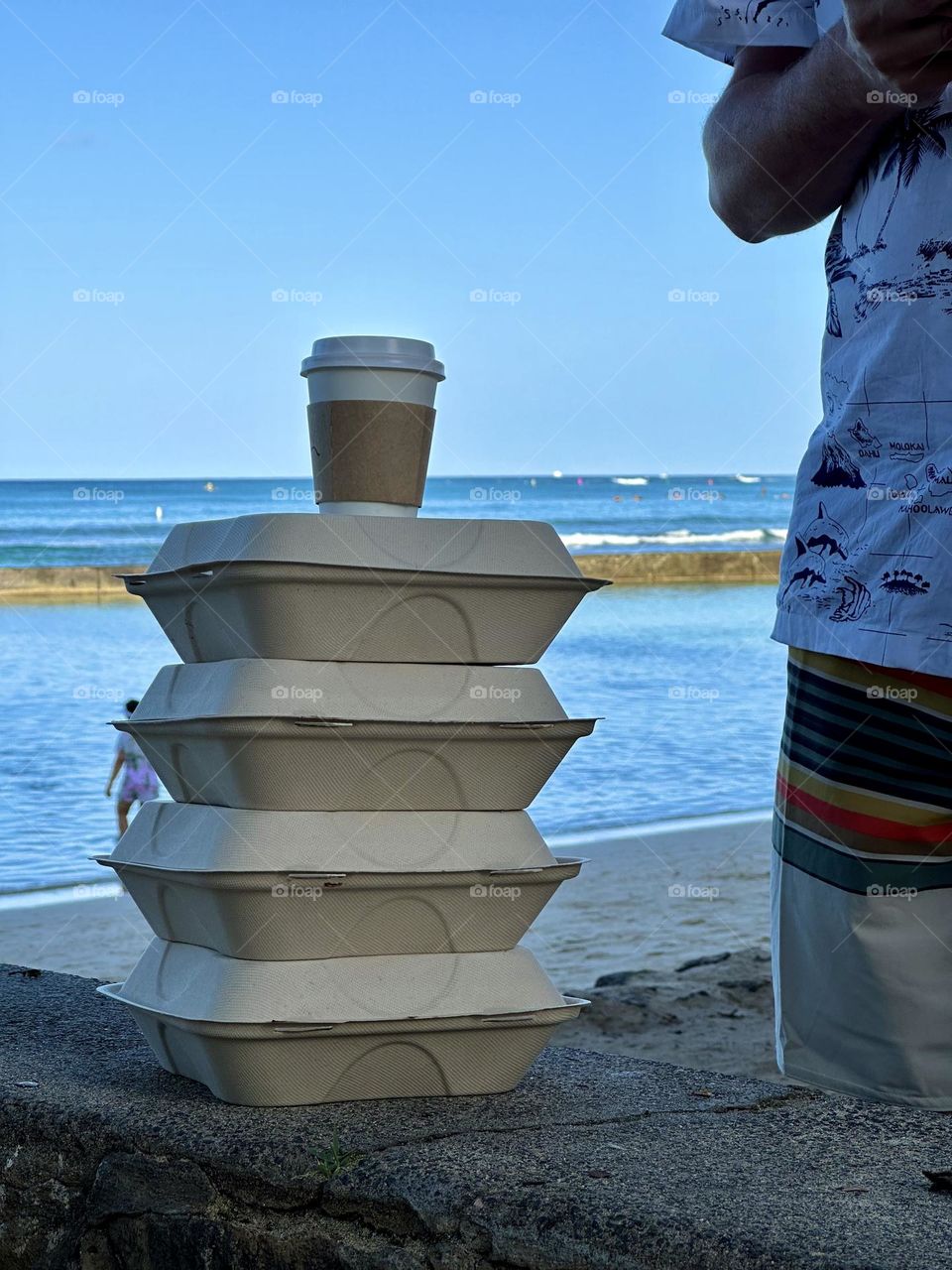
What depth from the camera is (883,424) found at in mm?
1550

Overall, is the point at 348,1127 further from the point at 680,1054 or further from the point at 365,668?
the point at 680,1054

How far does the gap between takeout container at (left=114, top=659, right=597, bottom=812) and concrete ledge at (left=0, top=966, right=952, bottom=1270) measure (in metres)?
0.38

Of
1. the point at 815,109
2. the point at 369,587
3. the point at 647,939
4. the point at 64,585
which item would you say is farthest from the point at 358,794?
the point at 64,585

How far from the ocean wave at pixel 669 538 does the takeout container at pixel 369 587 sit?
34.2 metres

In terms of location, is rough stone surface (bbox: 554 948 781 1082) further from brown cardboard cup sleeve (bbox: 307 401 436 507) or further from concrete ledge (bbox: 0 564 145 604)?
concrete ledge (bbox: 0 564 145 604)

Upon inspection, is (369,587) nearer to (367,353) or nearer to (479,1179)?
(367,353)

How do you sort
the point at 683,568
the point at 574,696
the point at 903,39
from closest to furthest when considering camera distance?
the point at 903,39 → the point at 574,696 → the point at 683,568

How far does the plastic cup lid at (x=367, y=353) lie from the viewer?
1.72 m

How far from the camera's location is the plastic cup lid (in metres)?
1.72

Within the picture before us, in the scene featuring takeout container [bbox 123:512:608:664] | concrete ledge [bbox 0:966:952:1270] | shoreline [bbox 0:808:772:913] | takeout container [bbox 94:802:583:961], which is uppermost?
takeout container [bbox 123:512:608:664]

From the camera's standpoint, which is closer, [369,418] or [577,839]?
[369,418]

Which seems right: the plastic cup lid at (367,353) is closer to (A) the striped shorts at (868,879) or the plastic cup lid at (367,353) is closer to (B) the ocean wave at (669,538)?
(A) the striped shorts at (868,879)

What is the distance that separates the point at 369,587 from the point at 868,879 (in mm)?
649

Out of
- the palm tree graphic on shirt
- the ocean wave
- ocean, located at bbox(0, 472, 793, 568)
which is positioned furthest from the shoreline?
the ocean wave
